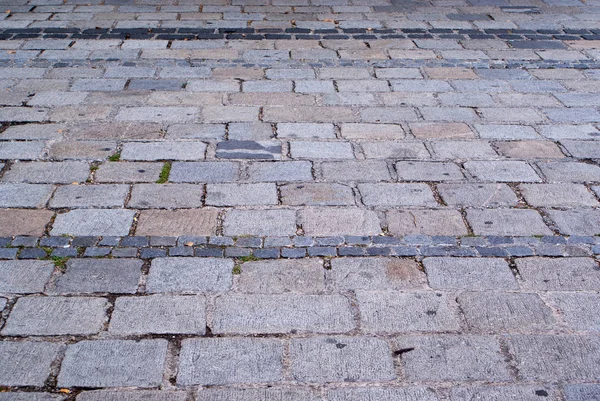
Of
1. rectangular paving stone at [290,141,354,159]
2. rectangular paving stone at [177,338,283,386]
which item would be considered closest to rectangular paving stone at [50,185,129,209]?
rectangular paving stone at [290,141,354,159]

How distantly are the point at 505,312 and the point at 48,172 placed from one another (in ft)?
9.22

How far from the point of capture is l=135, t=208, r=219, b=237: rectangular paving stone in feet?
12.0

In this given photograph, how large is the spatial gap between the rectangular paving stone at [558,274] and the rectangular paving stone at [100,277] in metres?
1.85

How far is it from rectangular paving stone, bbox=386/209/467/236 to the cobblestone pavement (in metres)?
0.01

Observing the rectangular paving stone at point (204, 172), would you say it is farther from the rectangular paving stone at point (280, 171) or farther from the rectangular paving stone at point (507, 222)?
the rectangular paving stone at point (507, 222)

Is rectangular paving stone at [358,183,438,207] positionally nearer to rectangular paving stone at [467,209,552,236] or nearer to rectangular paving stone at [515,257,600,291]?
rectangular paving stone at [467,209,552,236]

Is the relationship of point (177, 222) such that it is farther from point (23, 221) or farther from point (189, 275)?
point (23, 221)

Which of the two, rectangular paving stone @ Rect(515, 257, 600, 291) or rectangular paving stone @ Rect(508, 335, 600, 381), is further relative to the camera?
rectangular paving stone @ Rect(515, 257, 600, 291)

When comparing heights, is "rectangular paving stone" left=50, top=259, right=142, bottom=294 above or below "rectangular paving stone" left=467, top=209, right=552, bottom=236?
above

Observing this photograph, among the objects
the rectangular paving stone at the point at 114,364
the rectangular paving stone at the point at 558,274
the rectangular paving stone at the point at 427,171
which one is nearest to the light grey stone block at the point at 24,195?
the rectangular paving stone at the point at 114,364

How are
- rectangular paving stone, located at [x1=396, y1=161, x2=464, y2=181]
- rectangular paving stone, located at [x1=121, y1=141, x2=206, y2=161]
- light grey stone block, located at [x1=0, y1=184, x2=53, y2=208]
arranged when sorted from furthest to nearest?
rectangular paving stone, located at [x1=121, y1=141, x2=206, y2=161], rectangular paving stone, located at [x1=396, y1=161, x2=464, y2=181], light grey stone block, located at [x1=0, y1=184, x2=53, y2=208]

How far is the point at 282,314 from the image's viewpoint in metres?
3.04

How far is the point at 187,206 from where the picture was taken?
390 centimetres

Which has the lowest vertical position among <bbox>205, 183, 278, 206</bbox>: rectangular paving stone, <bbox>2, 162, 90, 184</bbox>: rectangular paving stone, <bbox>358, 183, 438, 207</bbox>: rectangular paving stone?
<bbox>2, 162, 90, 184</bbox>: rectangular paving stone
